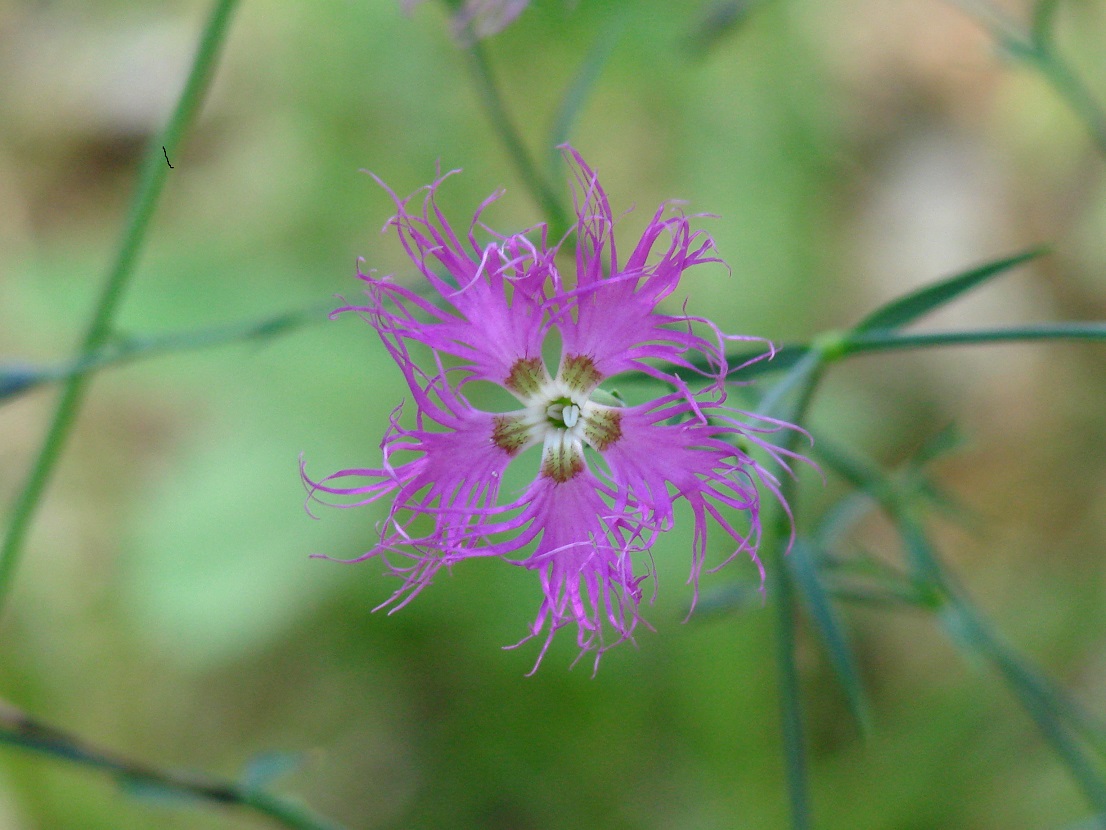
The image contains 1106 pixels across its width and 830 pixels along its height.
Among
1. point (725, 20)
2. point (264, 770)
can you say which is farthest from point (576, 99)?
point (264, 770)

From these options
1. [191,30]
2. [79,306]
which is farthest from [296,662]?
[191,30]

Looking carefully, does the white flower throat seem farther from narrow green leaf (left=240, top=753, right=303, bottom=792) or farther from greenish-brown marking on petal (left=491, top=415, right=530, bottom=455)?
narrow green leaf (left=240, top=753, right=303, bottom=792)

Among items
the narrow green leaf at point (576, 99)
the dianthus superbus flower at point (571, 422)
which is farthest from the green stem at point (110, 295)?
the dianthus superbus flower at point (571, 422)

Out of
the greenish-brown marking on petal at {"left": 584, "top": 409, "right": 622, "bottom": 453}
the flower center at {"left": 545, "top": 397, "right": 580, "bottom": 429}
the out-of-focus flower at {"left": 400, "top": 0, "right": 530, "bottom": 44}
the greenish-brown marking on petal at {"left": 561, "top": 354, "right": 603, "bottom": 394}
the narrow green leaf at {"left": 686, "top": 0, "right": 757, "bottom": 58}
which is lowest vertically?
the greenish-brown marking on petal at {"left": 584, "top": 409, "right": 622, "bottom": 453}

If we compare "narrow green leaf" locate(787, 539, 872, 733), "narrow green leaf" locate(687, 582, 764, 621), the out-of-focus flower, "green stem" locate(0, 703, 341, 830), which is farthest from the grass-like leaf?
"green stem" locate(0, 703, 341, 830)

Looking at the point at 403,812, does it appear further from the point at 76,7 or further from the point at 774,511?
the point at 76,7

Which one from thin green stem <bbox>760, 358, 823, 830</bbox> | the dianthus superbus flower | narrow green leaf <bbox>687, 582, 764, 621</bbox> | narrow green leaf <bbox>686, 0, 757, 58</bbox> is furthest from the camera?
narrow green leaf <bbox>686, 0, 757, 58</bbox>

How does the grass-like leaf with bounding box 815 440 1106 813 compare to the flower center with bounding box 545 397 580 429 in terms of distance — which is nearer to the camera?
the flower center with bounding box 545 397 580 429
